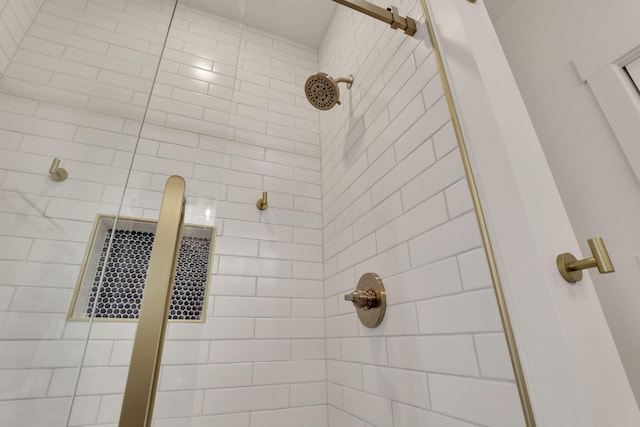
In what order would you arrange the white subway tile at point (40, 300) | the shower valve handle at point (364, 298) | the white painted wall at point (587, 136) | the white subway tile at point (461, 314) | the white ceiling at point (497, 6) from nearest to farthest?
the white subway tile at point (461, 314) → the white subway tile at point (40, 300) → the white painted wall at point (587, 136) → the shower valve handle at point (364, 298) → the white ceiling at point (497, 6)

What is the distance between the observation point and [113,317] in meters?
0.91

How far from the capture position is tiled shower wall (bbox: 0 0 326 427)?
0.70 meters

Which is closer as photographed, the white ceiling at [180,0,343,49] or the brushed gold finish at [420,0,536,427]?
the brushed gold finish at [420,0,536,427]

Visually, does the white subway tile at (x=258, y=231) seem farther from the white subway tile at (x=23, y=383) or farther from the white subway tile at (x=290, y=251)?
the white subway tile at (x=23, y=383)

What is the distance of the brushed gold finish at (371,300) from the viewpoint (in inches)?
35.1

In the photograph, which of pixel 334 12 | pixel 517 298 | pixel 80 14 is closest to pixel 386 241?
pixel 517 298

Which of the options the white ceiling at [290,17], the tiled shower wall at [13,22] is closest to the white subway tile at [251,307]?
the tiled shower wall at [13,22]

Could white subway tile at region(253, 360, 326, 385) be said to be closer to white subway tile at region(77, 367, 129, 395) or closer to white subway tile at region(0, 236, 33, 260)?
white subway tile at region(77, 367, 129, 395)

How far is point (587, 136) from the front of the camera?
3.05 ft

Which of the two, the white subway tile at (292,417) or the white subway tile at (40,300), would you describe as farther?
the white subway tile at (292,417)

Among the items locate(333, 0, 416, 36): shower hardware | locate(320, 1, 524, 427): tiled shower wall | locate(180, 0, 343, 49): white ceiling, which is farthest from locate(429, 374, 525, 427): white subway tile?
locate(180, 0, 343, 49): white ceiling

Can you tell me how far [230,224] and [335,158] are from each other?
22.7 inches

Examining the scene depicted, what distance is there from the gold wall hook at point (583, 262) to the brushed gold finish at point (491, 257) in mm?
95

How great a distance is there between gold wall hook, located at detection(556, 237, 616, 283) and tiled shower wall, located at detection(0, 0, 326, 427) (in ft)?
3.08
